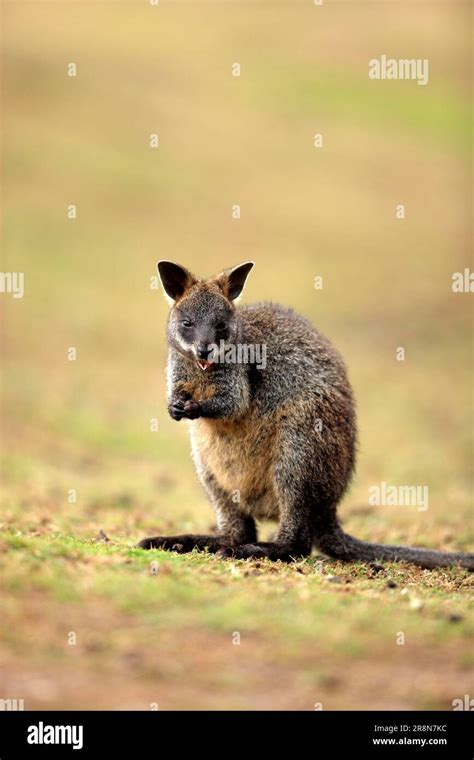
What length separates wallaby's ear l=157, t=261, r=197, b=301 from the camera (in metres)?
9.54

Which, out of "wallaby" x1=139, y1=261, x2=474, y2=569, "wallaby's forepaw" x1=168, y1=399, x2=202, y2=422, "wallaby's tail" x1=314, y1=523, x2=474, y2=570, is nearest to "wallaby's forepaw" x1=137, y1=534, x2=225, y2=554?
"wallaby" x1=139, y1=261, x2=474, y2=569

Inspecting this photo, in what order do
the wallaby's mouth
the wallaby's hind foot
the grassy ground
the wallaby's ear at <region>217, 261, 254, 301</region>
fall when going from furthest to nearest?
the wallaby's ear at <region>217, 261, 254, 301</region>, the wallaby's mouth, the wallaby's hind foot, the grassy ground

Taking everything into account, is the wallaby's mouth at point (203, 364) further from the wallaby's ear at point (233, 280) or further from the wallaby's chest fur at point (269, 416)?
the wallaby's ear at point (233, 280)

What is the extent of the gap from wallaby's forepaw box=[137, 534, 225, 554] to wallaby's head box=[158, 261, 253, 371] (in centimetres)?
139

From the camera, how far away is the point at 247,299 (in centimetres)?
2692

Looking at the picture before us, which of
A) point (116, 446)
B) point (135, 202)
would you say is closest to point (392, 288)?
point (135, 202)

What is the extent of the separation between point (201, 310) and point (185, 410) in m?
0.93

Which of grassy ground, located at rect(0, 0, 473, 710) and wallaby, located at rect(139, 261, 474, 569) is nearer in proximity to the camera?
grassy ground, located at rect(0, 0, 473, 710)

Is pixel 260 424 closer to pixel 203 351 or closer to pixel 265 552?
pixel 203 351

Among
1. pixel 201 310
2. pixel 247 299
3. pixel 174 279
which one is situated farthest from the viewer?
pixel 247 299

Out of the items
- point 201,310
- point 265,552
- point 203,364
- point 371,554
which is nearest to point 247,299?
point 201,310

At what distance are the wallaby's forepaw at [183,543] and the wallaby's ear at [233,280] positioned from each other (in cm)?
207

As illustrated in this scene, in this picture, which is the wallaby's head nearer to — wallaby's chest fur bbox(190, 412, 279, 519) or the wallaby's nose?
the wallaby's nose
